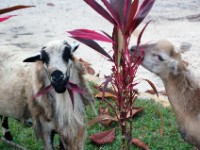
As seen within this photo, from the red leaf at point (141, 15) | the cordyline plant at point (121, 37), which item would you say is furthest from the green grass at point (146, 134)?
the red leaf at point (141, 15)

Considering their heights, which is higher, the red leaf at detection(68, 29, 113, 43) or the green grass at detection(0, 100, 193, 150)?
the red leaf at detection(68, 29, 113, 43)

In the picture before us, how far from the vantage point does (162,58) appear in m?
4.16

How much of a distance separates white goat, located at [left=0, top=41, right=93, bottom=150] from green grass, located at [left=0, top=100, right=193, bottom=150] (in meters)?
0.59

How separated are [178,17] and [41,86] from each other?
7230 mm

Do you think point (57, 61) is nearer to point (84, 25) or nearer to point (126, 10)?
point (126, 10)

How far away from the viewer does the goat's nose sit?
3.63 m

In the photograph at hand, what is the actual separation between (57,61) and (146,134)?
188cm

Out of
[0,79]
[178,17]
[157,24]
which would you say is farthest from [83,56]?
[0,79]

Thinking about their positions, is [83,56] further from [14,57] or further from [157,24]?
[14,57]

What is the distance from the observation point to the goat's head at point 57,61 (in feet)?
12.0

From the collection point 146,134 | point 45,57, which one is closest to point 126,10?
point 45,57

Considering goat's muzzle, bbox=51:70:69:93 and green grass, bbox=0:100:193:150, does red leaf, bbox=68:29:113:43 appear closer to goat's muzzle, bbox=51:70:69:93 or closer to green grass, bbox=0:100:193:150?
goat's muzzle, bbox=51:70:69:93

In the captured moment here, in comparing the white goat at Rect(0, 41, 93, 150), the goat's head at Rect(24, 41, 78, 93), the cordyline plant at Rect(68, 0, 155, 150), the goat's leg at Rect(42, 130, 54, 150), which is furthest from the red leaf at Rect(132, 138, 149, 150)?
the cordyline plant at Rect(68, 0, 155, 150)

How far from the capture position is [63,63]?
385 cm
